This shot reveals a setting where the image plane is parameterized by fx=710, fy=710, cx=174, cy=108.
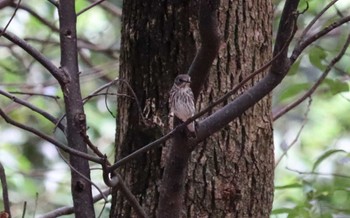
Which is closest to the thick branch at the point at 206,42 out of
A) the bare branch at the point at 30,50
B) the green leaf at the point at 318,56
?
the bare branch at the point at 30,50

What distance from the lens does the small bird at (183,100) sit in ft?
3.60

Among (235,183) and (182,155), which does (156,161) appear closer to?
(235,183)

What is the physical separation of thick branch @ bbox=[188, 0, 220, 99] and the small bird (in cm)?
2

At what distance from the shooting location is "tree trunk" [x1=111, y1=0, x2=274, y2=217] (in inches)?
55.9

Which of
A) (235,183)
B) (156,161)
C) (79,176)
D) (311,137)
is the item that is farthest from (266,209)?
(311,137)

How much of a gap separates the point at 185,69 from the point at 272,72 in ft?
1.12

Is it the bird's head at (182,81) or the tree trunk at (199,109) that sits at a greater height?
the tree trunk at (199,109)

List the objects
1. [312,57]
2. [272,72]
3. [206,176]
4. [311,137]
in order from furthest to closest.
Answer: [311,137], [312,57], [206,176], [272,72]

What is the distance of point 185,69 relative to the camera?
143cm

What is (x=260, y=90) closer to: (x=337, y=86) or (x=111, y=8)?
(x=337, y=86)

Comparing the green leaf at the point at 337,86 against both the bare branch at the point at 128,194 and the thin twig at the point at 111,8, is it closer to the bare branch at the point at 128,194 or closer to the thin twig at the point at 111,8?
the bare branch at the point at 128,194

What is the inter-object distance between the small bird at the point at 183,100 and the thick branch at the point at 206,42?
0.02 metres

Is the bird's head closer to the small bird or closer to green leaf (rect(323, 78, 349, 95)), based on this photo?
the small bird

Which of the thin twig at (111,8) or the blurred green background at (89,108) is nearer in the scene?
the blurred green background at (89,108)
